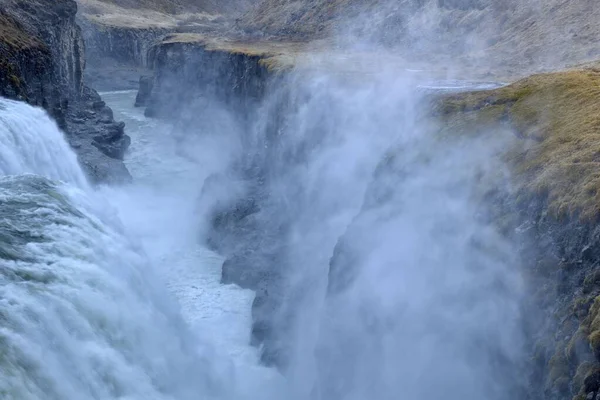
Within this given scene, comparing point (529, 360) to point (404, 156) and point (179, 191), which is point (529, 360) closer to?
point (404, 156)

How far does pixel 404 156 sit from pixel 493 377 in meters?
6.35

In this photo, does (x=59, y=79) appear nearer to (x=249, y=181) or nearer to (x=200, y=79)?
(x=249, y=181)

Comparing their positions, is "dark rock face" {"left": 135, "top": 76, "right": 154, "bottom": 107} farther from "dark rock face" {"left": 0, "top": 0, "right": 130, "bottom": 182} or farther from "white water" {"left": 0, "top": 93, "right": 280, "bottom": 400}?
"white water" {"left": 0, "top": 93, "right": 280, "bottom": 400}

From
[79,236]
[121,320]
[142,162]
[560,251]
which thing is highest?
[560,251]

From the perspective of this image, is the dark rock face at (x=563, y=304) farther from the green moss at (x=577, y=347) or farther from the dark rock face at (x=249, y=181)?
the dark rock face at (x=249, y=181)

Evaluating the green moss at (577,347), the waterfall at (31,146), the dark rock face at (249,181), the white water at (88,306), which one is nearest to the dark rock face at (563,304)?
the green moss at (577,347)

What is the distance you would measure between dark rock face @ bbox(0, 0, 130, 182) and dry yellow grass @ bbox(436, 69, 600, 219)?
12.7 meters

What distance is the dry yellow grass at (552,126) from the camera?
29.6 feet

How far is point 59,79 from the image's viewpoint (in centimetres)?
2553

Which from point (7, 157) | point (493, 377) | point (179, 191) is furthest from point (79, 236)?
point (179, 191)

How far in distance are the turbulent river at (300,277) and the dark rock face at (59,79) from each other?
1924mm

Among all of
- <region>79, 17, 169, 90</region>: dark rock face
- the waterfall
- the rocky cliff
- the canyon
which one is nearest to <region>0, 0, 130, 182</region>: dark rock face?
the canyon

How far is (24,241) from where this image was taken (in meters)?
9.64

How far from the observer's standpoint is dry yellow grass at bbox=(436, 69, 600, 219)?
29.6 feet
